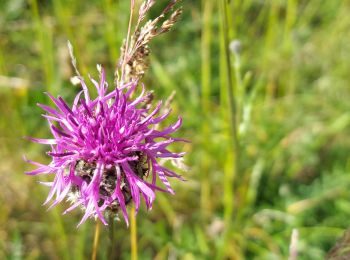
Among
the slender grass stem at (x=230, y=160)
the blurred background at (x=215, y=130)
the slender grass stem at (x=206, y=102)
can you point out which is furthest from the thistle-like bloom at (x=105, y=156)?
the slender grass stem at (x=206, y=102)

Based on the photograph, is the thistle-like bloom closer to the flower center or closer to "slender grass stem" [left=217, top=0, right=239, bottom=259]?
the flower center

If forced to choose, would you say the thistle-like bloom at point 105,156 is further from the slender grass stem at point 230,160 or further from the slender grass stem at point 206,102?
the slender grass stem at point 206,102

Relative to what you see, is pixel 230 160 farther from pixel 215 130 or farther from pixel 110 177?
pixel 110 177

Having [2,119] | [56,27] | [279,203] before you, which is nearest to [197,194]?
[279,203]

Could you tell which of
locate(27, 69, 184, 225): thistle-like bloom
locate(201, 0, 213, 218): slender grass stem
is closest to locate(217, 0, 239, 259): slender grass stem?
locate(201, 0, 213, 218): slender grass stem

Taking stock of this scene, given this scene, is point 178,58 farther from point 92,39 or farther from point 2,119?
point 2,119

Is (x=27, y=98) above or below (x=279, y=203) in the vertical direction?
above
